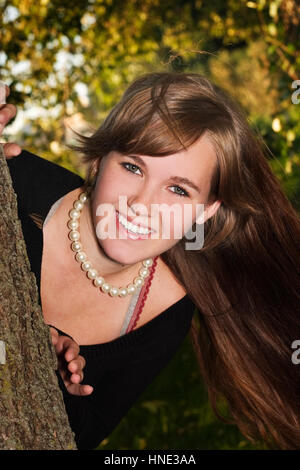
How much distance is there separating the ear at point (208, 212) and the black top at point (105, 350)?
48cm

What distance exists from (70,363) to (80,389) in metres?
0.15

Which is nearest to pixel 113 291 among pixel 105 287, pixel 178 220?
pixel 105 287

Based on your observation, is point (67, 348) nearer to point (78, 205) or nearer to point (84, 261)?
point (84, 261)

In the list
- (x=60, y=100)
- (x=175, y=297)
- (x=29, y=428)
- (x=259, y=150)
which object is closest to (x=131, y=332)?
(x=175, y=297)

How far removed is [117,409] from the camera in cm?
289

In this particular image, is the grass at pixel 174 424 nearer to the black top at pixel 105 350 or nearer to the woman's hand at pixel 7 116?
the black top at pixel 105 350

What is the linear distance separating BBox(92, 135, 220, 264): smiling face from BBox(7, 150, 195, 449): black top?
10.8 inches

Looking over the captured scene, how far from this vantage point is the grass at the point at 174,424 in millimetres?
4422

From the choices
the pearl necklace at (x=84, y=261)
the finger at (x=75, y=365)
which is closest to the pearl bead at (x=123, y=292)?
the pearl necklace at (x=84, y=261)

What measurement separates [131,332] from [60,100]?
4066 millimetres

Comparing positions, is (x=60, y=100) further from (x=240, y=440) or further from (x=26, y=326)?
(x=26, y=326)

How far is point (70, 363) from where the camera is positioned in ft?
6.80

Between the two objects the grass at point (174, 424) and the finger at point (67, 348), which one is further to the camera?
the grass at point (174, 424)

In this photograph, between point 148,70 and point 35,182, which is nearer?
point 35,182
